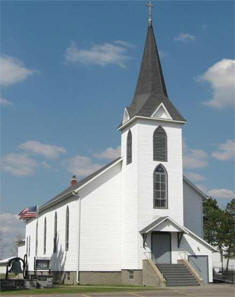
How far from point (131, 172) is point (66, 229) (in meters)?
7.15

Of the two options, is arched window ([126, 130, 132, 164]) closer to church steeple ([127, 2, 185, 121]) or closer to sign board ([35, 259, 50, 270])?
church steeple ([127, 2, 185, 121])

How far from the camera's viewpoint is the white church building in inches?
1232

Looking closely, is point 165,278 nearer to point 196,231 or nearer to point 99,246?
point 99,246

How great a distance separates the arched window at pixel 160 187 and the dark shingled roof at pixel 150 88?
401 cm

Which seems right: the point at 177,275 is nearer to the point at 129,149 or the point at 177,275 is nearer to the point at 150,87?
the point at 129,149

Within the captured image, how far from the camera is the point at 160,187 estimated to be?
1288 inches

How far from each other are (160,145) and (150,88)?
467 centimetres

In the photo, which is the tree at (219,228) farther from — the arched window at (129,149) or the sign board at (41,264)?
the sign board at (41,264)

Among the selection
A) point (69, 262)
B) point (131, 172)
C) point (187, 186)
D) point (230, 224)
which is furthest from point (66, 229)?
point (230, 224)

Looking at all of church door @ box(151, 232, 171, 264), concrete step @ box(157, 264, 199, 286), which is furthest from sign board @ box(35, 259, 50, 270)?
concrete step @ box(157, 264, 199, 286)

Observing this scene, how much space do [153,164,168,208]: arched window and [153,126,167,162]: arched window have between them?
642mm

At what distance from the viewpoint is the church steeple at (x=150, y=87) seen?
111 feet

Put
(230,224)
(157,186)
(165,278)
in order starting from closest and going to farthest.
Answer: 1. (165,278)
2. (157,186)
3. (230,224)

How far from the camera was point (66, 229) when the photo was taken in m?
35.8
